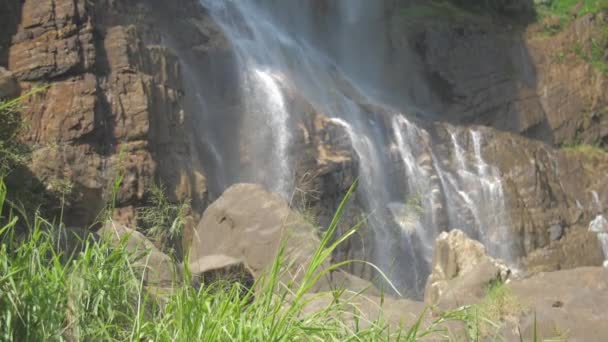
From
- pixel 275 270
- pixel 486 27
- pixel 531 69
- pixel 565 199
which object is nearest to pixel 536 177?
pixel 565 199

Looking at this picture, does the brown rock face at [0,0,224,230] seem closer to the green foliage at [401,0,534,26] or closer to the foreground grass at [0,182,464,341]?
A: the foreground grass at [0,182,464,341]

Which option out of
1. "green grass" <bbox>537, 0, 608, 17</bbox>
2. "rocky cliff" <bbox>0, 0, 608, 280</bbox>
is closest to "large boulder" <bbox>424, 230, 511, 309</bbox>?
"rocky cliff" <bbox>0, 0, 608, 280</bbox>

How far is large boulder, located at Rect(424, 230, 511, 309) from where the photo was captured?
953 centimetres

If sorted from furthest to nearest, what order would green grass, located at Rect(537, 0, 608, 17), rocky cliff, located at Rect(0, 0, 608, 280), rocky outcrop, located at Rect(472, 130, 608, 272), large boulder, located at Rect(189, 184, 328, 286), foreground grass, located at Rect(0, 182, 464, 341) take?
green grass, located at Rect(537, 0, 608, 17) → rocky outcrop, located at Rect(472, 130, 608, 272) → rocky cliff, located at Rect(0, 0, 608, 280) → large boulder, located at Rect(189, 184, 328, 286) → foreground grass, located at Rect(0, 182, 464, 341)

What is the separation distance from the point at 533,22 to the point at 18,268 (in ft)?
108

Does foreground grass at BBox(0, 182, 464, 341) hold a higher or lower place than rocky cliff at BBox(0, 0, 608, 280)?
higher

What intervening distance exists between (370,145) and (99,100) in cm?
972

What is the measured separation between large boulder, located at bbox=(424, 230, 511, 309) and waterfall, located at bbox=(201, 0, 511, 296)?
6.17 meters

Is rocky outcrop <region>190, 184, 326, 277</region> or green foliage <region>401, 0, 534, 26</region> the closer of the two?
rocky outcrop <region>190, 184, 326, 277</region>

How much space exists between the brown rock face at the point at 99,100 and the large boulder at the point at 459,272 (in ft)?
18.2

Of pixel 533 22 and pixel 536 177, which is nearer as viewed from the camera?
pixel 536 177

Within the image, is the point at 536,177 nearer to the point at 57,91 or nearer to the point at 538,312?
the point at 57,91

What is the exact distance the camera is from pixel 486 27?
1309 inches

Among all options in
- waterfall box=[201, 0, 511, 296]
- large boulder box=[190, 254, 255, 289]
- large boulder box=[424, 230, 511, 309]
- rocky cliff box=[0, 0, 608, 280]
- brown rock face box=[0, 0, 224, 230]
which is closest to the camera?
large boulder box=[190, 254, 255, 289]
